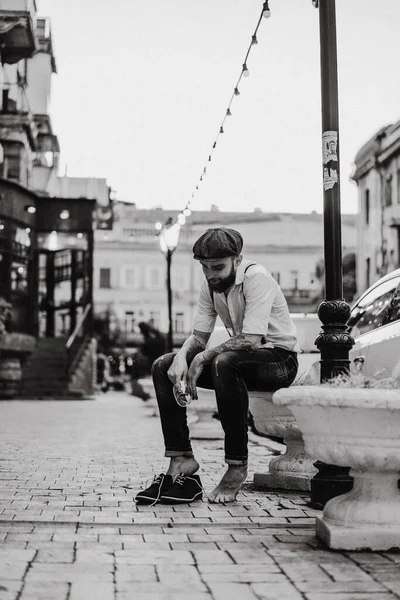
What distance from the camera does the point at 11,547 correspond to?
3.58m

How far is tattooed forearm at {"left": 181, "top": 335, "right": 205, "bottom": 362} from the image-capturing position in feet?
16.5

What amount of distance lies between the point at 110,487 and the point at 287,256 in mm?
69547

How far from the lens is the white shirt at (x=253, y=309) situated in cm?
491

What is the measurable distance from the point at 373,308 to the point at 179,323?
221ft

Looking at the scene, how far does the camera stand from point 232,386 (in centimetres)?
470

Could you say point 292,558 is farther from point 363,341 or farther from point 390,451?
point 363,341

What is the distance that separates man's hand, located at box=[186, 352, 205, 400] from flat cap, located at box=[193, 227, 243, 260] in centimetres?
57

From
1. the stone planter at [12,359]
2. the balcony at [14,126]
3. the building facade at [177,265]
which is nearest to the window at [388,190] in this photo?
the balcony at [14,126]

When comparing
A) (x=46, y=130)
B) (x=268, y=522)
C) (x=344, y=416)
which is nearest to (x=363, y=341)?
(x=268, y=522)

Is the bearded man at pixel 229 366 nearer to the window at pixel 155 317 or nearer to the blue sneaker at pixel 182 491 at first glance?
the blue sneaker at pixel 182 491

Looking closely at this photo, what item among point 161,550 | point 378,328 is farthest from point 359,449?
point 378,328

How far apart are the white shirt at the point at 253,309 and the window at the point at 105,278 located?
227 ft

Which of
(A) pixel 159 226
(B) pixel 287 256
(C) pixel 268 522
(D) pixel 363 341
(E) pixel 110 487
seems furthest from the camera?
(B) pixel 287 256

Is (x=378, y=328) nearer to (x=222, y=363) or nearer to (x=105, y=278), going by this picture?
(x=222, y=363)
